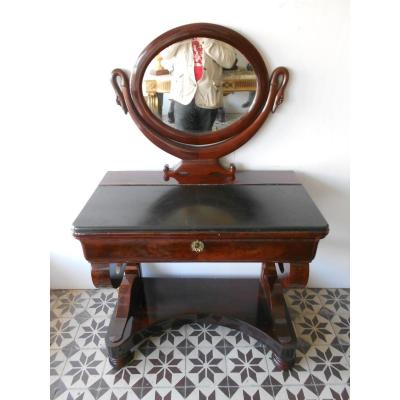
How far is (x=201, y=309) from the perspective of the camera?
156 centimetres

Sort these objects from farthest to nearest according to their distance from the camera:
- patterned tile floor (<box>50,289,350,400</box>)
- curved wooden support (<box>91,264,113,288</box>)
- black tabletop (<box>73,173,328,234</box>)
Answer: patterned tile floor (<box>50,289,350,400</box>), curved wooden support (<box>91,264,113,288</box>), black tabletop (<box>73,173,328,234</box>)

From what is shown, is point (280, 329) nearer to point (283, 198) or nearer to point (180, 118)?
point (283, 198)

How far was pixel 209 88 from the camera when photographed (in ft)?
4.37

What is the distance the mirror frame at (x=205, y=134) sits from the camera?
1271 mm

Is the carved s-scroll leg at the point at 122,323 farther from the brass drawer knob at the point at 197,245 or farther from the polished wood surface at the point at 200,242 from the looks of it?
the brass drawer knob at the point at 197,245

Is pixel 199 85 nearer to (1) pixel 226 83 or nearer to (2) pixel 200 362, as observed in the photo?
(1) pixel 226 83

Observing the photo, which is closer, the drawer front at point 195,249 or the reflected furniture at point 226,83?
the drawer front at point 195,249

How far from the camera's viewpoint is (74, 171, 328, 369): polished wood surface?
44.9 inches

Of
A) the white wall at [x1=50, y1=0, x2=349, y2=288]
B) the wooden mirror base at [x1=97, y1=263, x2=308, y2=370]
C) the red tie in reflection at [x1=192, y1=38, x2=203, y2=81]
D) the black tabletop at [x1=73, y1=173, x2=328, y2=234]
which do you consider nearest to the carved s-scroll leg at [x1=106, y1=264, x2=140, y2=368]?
the wooden mirror base at [x1=97, y1=263, x2=308, y2=370]

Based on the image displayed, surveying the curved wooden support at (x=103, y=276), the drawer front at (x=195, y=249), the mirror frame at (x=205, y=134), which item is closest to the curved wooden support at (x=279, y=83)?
the mirror frame at (x=205, y=134)

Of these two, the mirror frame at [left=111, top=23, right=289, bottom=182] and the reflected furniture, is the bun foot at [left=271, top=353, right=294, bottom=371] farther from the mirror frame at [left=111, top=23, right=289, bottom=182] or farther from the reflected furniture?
the reflected furniture

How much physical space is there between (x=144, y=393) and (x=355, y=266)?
961mm

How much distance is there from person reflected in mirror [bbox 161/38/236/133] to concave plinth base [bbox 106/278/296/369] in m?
0.78

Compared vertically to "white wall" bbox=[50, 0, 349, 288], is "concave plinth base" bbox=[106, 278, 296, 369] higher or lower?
lower
